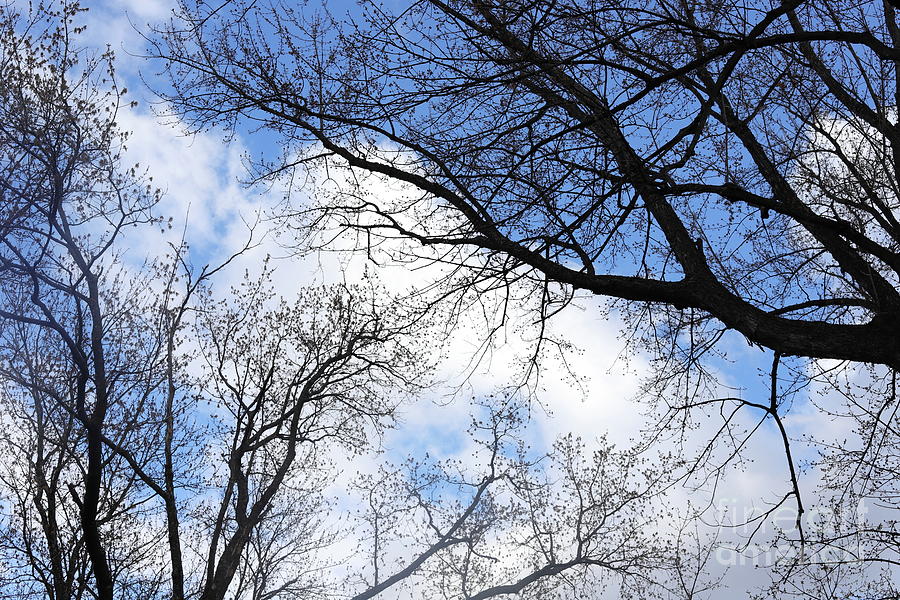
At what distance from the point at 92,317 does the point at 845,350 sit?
6.39 m

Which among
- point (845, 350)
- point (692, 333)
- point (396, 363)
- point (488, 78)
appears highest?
point (396, 363)

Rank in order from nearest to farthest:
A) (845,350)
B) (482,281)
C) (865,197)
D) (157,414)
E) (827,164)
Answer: (845,350), (482,281), (865,197), (827,164), (157,414)

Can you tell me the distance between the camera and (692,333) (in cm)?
584

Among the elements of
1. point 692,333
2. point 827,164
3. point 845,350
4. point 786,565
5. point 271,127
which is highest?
point 271,127

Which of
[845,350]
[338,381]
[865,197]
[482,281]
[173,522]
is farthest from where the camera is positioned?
[338,381]

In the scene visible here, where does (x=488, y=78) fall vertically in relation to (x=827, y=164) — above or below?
below

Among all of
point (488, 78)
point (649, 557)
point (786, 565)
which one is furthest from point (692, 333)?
point (649, 557)

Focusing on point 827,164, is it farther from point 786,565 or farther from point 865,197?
point 786,565

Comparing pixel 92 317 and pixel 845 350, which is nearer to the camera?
pixel 845 350

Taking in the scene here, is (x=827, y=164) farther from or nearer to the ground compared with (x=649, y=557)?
farther from the ground

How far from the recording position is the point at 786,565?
20.6ft

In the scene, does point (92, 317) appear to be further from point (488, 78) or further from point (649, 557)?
point (649, 557)

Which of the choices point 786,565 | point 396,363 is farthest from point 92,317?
point 786,565

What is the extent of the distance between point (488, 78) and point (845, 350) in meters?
2.93
